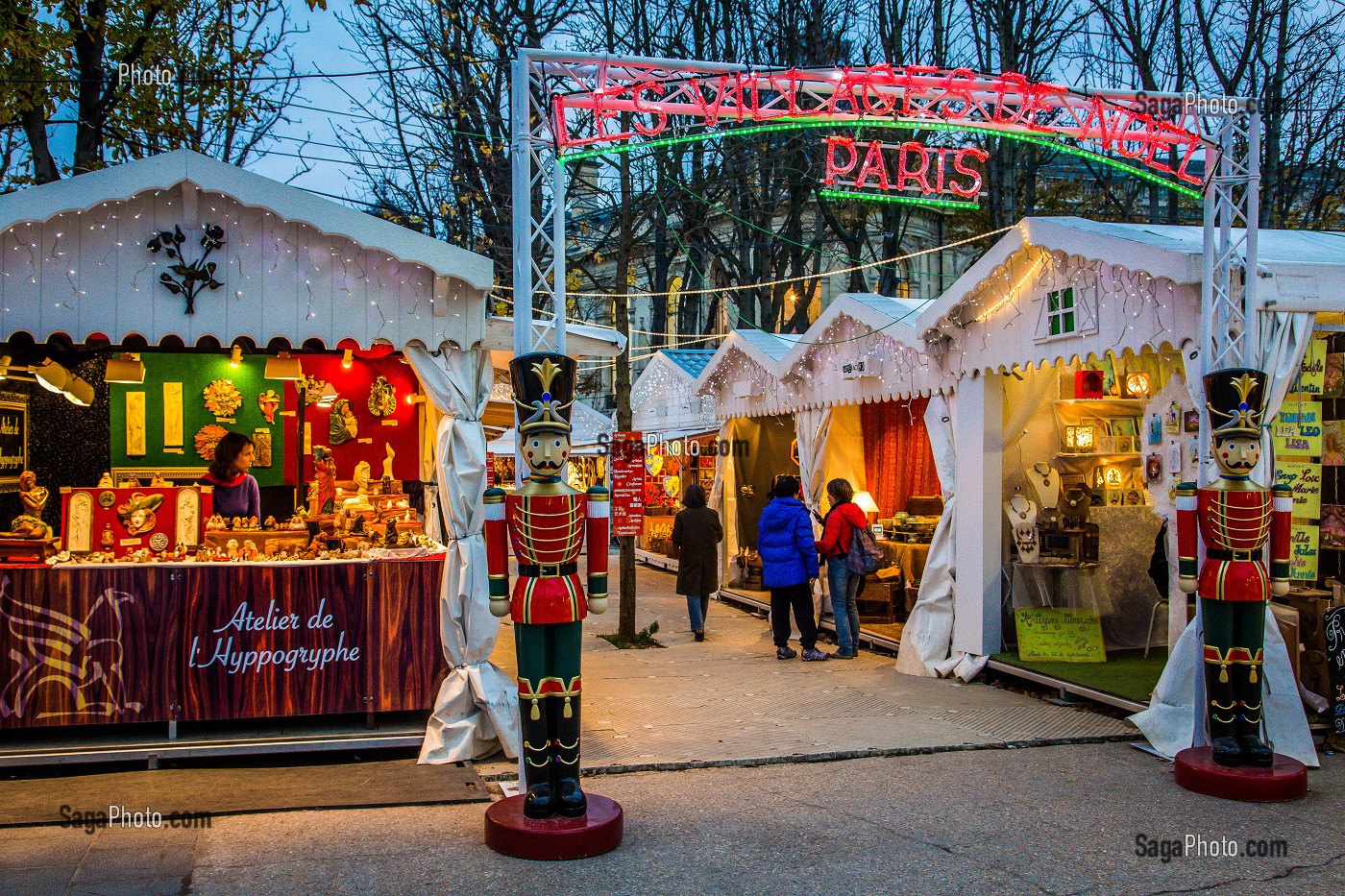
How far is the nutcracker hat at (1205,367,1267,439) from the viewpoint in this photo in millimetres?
5938

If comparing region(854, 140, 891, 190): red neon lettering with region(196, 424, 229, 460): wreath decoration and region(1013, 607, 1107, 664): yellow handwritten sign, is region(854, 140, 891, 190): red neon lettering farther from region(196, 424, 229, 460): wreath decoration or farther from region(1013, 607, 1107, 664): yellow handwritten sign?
region(196, 424, 229, 460): wreath decoration

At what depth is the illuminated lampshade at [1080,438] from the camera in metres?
10.2

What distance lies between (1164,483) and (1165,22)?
1334 centimetres

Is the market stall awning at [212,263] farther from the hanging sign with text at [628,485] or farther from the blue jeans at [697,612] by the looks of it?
the blue jeans at [697,612]

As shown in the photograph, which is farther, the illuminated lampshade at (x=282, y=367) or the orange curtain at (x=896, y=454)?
the orange curtain at (x=896, y=454)

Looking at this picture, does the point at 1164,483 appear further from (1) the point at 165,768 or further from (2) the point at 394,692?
(1) the point at 165,768

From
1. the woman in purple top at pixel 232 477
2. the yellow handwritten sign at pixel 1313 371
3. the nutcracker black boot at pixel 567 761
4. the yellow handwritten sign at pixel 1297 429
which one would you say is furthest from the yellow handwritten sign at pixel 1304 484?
the woman in purple top at pixel 232 477

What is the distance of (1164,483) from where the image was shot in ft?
24.7

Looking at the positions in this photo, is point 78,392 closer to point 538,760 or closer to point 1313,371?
point 538,760

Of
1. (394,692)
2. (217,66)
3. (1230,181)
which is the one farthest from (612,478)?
(217,66)

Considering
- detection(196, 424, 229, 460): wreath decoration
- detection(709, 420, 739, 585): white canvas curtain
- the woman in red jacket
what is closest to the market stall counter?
detection(196, 424, 229, 460): wreath decoration

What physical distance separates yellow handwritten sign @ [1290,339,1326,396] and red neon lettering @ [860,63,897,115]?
11.0 feet

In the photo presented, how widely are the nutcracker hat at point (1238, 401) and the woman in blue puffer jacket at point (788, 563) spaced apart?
4277mm

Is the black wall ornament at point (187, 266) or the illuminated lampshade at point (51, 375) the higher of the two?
the black wall ornament at point (187, 266)
